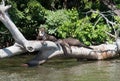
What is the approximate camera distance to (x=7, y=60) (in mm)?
14508

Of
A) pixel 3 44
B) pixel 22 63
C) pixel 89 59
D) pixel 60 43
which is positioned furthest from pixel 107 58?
pixel 3 44

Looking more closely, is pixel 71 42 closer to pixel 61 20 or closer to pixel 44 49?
pixel 44 49

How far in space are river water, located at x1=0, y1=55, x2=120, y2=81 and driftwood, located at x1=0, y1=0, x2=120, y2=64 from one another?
256mm

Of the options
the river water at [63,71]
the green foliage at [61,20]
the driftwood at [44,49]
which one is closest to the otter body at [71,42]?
the driftwood at [44,49]

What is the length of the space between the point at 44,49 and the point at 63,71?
116 cm

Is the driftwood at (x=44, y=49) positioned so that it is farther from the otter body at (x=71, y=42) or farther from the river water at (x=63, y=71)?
the river water at (x=63, y=71)

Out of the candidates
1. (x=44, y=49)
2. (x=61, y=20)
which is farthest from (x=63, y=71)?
(x=61, y=20)

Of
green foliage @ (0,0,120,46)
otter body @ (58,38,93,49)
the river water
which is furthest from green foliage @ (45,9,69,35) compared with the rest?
otter body @ (58,38,93,49)

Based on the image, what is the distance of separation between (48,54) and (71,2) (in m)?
4.69

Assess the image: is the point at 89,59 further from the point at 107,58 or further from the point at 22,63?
the point at 22,63

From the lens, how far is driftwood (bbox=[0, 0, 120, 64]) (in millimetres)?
12456

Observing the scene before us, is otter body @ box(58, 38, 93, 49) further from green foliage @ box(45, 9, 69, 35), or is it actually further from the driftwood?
green foliage @ box(45, 9, 69, 35)

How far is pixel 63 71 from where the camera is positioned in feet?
40.1

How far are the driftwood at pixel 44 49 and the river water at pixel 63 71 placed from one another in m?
0.26
